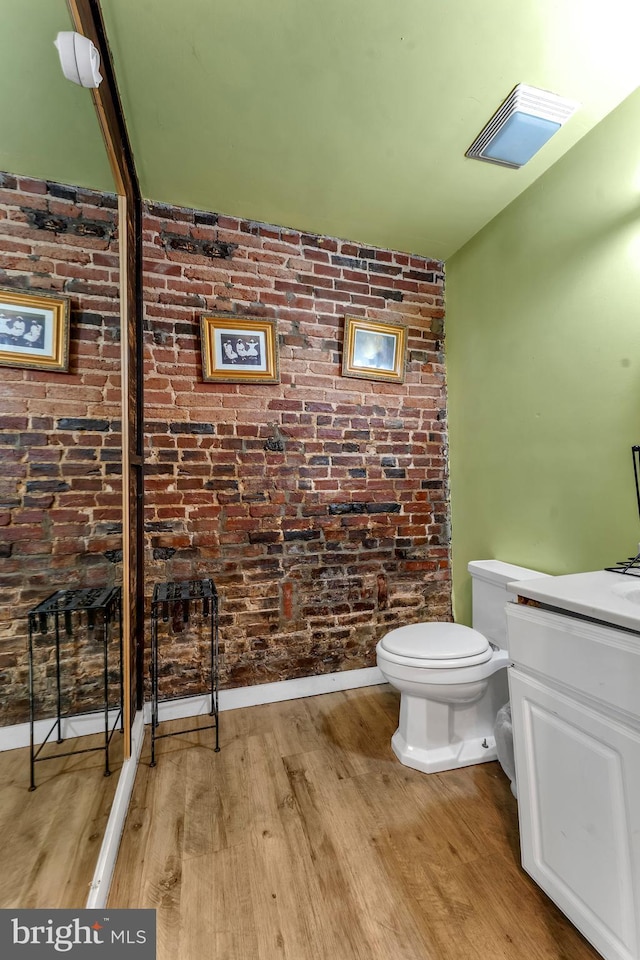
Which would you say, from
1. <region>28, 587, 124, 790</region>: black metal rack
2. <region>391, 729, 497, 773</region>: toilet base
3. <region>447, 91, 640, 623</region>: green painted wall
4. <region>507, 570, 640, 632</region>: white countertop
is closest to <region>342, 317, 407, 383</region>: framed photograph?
<region>447, 91, 640, 623</region>: green painted wall

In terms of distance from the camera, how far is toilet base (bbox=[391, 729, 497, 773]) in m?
1.67

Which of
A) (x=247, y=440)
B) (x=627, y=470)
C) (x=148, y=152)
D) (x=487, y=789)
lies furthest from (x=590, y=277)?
(x=487, y=789)

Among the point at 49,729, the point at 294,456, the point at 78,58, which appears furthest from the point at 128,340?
the point at 49,729

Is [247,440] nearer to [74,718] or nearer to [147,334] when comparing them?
[147,334]

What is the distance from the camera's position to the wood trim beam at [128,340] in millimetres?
1340

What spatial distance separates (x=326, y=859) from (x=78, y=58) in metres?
2.48

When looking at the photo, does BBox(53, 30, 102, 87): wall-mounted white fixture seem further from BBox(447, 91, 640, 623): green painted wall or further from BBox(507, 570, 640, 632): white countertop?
BBox(507, 570, 640, 632): white countertop

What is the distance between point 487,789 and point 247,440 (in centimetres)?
185

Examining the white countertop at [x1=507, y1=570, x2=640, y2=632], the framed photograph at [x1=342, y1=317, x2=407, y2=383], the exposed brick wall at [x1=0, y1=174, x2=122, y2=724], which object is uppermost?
the framed photograph at [x1=342, y1=317, x2=407, y2=383]

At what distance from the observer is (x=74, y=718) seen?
1402 millimetres

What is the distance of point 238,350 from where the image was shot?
215 centimetres

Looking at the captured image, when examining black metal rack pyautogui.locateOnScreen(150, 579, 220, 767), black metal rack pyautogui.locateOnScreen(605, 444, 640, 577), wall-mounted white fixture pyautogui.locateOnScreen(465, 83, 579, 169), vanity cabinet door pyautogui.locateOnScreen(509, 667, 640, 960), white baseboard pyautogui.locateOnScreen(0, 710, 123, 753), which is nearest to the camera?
vanity cabinet door pyautogui.locateOnScreen(509, 667, 640, 960)

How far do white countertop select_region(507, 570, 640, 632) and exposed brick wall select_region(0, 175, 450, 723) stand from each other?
125 centimetres

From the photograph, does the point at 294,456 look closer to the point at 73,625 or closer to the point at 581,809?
the point at 73,625
